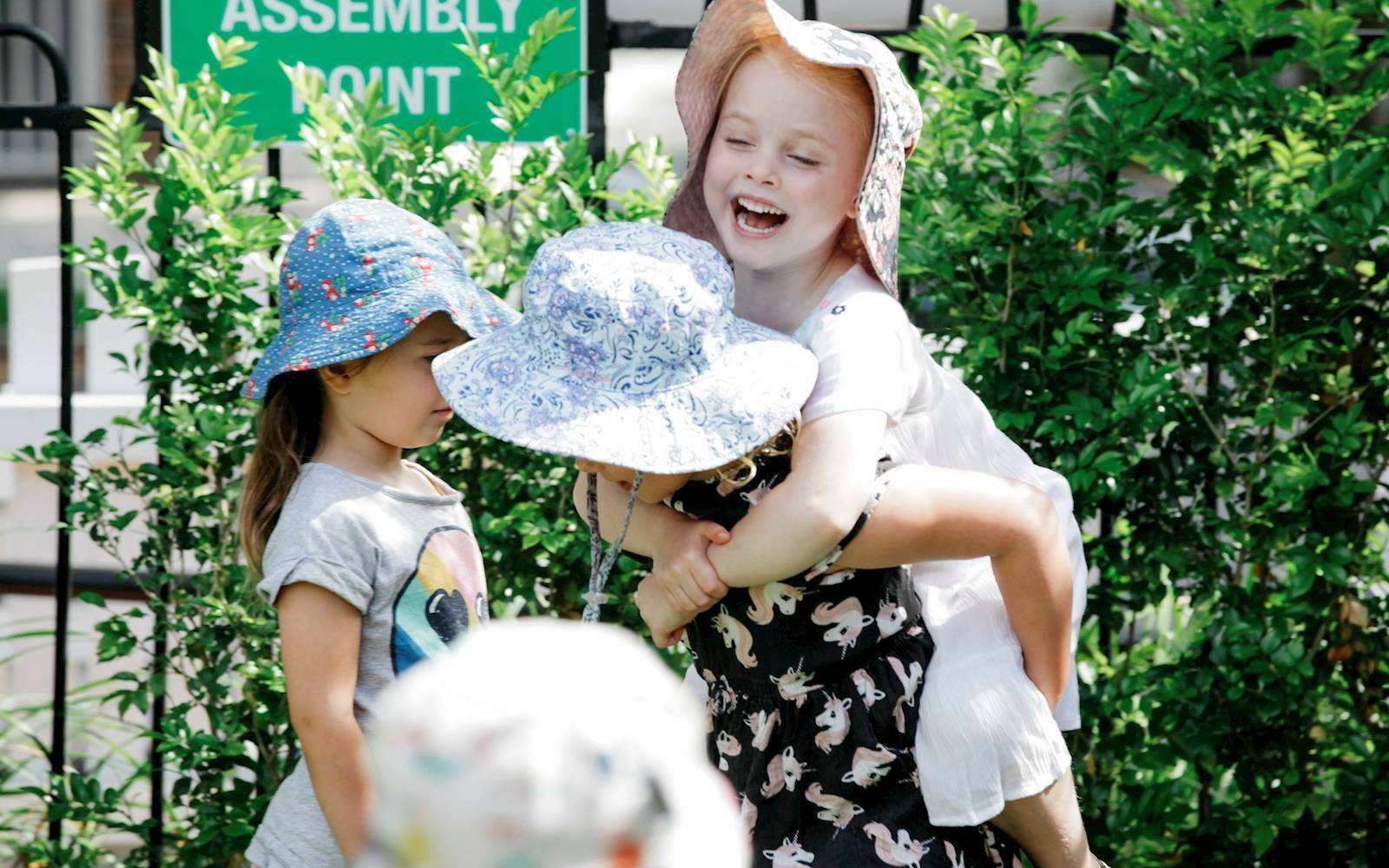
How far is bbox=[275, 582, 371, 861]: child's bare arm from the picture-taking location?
6.55 feet

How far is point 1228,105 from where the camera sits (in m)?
3.08

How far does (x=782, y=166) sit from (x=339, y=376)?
0.75 metres

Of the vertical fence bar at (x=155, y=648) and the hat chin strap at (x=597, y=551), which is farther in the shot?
the vertical fence bar at (x=155, y=648)

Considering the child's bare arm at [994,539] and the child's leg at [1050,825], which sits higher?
the child's bare arm at [994,539]

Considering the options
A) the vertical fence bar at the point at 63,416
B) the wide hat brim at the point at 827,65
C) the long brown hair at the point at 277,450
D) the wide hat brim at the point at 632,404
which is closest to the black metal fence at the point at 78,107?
the vertical fence bar at the point at 63,416

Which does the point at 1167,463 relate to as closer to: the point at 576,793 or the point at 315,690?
the point at 315,690

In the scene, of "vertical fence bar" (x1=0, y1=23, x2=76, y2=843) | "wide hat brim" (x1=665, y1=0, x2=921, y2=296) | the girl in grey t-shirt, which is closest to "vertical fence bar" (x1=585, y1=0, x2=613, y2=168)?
"vertical fence bar" (x1=0, y1=23, x2=76, y2=843)

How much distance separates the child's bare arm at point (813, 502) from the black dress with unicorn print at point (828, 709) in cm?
10

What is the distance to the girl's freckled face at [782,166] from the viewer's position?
5.99ft

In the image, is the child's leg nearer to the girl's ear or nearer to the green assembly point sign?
the girl's ear

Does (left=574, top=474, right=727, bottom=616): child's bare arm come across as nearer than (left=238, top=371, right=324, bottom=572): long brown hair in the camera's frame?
Yes

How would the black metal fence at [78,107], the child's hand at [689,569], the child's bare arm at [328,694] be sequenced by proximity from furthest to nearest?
1. the black metal fence at [78,107]
2. the child's bare arm at [328,694]
3. the child's hand at [689,569]

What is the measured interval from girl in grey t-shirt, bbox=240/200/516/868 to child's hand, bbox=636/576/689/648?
0.39 metres

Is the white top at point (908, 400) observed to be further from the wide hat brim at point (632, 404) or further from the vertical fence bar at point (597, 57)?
the vertical fence bar at point (597, 57)
